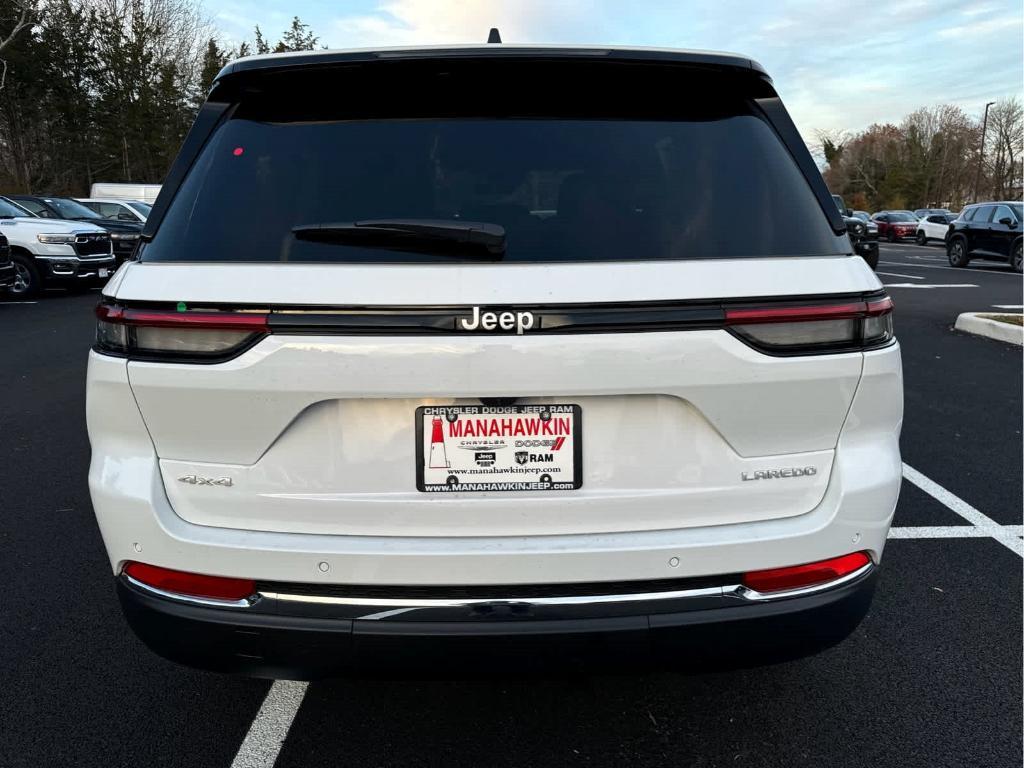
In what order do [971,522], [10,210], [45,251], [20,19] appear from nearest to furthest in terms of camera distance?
[971,522] → [45,251] → [10,210] → [20,19]

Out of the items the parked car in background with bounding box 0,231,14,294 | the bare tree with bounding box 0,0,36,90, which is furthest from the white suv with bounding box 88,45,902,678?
the bare tree with bounding box 0,0,36,90

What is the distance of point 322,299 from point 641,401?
0.76m

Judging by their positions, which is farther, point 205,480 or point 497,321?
point 205,480

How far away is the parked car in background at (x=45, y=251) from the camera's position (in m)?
13.5

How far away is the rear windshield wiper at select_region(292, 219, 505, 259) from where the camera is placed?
1791mm

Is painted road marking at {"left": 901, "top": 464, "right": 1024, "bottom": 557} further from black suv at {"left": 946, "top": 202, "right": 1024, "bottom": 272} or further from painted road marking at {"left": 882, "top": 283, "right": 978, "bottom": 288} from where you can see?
black suv at {"left": 946, "top": 202, "right": 1024, "bottom": 272}

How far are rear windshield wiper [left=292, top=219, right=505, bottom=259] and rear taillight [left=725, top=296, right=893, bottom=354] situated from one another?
57cm

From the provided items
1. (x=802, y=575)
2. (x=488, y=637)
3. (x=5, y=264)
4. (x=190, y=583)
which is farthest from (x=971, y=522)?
(x=5, y=264)

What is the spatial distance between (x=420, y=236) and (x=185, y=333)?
584mm

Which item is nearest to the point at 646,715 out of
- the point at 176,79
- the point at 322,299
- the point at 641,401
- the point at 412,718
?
the point at 412,718

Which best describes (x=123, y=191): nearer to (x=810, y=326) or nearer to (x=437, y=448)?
(x=437, y=448)

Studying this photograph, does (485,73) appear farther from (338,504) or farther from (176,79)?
(176,79)

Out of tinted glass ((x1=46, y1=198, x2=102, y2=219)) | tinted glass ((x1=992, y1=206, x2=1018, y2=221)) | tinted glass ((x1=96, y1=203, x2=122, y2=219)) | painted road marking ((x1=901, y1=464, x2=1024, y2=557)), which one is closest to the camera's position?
painted road marking ((x1=901, y1=464, x2=1024, y2=557))

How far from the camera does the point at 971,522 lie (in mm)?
3924
